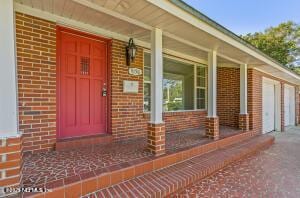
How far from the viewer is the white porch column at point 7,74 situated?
68.1 inches

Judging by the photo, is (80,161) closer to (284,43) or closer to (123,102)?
(123,102)

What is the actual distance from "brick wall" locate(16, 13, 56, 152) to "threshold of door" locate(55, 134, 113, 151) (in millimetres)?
137

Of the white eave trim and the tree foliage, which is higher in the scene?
the tree foliage

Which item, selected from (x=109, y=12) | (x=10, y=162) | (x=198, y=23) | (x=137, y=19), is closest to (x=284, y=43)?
(x=198, y=23)

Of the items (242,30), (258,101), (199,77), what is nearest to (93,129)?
(199,77)

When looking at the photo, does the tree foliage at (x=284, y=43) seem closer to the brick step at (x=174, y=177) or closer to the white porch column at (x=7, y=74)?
the brick step at (x=174, y=177)

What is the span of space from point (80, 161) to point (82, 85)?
1485 millimetres

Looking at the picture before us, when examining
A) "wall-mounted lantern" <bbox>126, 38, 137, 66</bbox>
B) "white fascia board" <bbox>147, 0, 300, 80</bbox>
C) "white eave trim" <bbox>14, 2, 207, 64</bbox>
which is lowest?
"wall-mounted lantern" <bbox>126, 38, 137, 66</bbox>

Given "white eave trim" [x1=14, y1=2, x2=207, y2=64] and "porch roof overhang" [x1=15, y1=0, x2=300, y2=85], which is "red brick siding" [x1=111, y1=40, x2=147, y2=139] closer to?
"white eave trim" [x1=14, y1=2, x2=207, y2=64]

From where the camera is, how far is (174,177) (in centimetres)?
271

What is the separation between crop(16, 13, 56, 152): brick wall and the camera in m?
2.85

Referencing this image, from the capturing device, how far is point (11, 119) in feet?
5.83

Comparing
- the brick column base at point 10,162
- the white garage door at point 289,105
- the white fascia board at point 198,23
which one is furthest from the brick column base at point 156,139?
the white garage door at point 289,105

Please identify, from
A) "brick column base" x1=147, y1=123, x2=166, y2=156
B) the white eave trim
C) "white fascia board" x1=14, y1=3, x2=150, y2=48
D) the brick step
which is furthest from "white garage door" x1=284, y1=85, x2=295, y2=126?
"white fascia board" x1=14, y1=3, x2=150, y2=48
